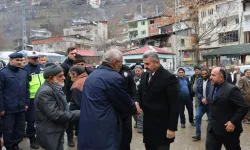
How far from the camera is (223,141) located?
13.3 ft

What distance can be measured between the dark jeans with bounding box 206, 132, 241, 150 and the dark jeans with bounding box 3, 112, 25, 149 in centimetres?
365

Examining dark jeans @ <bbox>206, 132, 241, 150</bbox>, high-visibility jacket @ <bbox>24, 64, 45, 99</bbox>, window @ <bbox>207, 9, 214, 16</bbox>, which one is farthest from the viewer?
window @ <bbox>207, 9, 214, 16</bbox>

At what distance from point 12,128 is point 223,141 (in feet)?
12.7

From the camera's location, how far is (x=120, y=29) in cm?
6369

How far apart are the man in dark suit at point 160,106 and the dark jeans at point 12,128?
2.90 metres

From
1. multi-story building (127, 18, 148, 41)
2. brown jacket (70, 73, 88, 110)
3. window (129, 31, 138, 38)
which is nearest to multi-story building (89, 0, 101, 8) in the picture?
multi-story building (127, 18, 148, 41)

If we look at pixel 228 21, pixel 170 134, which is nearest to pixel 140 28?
pixel 228 21

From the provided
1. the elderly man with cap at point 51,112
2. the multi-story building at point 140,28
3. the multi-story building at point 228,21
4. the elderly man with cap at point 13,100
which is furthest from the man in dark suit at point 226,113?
the multi-story building at point 140,28

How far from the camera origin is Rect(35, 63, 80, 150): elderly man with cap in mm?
3467

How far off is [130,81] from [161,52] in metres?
19.1

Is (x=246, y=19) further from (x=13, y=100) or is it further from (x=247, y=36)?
(x=13, y=100)

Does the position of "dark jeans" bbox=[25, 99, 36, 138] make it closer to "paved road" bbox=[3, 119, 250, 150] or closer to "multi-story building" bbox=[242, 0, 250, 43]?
"paved road" bbox=[3, 119, 250, 150]

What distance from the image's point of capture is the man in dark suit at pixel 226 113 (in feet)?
12.8

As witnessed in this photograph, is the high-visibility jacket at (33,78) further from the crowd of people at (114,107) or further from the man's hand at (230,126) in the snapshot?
the man's hand at (230,126)
